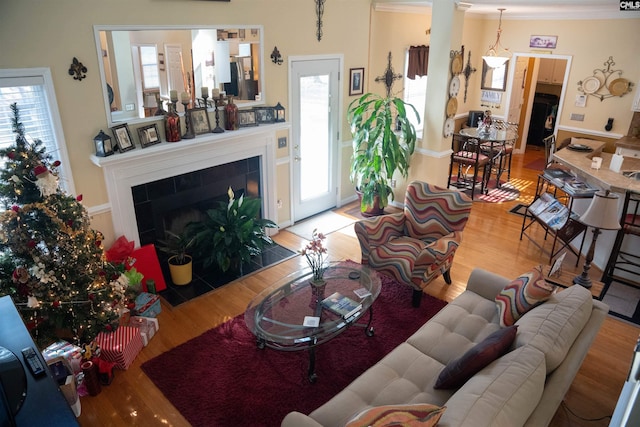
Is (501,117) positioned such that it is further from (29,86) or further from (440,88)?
(29,86)

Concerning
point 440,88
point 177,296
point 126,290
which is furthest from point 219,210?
point 440,88

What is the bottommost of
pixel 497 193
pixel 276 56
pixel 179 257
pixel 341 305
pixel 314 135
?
pixel 497 193

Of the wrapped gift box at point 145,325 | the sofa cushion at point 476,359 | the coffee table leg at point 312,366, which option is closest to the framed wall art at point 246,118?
the wrapped gift box at point 145,325

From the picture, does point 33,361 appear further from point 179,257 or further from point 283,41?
point 283,41

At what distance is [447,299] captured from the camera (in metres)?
4.18

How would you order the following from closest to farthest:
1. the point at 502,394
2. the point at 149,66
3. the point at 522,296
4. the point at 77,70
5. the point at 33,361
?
the point at 502,394
the point at 33,361
the point at 522,296
the point at 77,70
the point at 149,66

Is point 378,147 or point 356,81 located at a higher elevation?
point 356,81

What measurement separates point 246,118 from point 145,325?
2278 millimetres

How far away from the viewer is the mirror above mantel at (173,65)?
3703mm

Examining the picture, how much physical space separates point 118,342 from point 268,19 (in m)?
3.39

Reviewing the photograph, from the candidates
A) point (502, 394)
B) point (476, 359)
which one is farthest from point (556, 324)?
point (502, 394)

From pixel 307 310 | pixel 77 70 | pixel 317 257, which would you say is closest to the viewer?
pixel 307 310

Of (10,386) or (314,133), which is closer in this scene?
(10,386)

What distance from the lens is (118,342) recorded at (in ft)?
10.9
